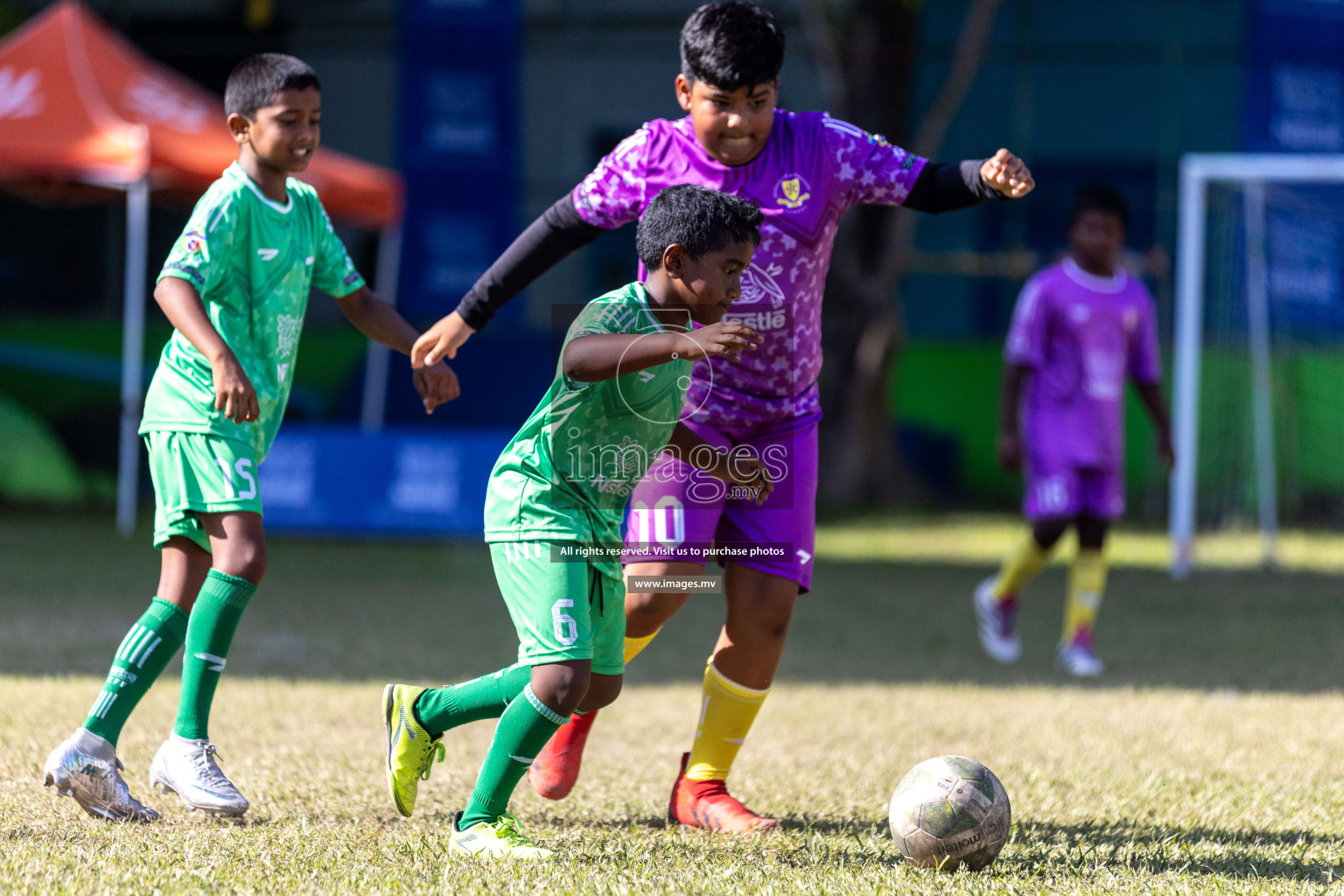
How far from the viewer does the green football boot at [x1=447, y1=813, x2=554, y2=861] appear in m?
3.09

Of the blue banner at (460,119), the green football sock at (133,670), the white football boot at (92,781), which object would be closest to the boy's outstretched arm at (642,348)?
the green football sock at (133,670)

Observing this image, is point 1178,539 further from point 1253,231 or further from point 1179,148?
point 1179,148

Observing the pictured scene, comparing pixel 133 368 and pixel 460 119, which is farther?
pixel 460 119

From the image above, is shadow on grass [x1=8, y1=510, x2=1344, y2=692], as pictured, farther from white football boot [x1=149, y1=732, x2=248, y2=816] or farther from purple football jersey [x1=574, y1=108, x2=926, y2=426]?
purple football jersey [x1=574, y1=108, x2=926, y2=426]

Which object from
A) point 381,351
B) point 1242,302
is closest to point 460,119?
point 381,351

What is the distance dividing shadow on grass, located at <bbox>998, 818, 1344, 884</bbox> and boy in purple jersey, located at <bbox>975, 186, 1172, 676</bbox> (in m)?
2.92

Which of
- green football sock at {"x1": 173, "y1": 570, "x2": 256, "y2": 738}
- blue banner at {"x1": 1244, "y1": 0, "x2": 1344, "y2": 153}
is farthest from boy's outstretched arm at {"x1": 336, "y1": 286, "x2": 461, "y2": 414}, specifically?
blue banner at {"x1": 1244, "y1": 0, "x2": 1344, "y2": 153}

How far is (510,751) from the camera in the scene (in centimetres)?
316

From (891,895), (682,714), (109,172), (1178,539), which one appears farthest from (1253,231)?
(891,895)

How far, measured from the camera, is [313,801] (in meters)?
3.71

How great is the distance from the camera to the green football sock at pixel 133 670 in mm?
3535

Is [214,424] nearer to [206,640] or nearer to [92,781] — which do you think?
[206,640]

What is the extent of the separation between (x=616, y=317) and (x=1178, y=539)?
743 centimetres

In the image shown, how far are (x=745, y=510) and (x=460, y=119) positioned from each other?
32.0 ft
